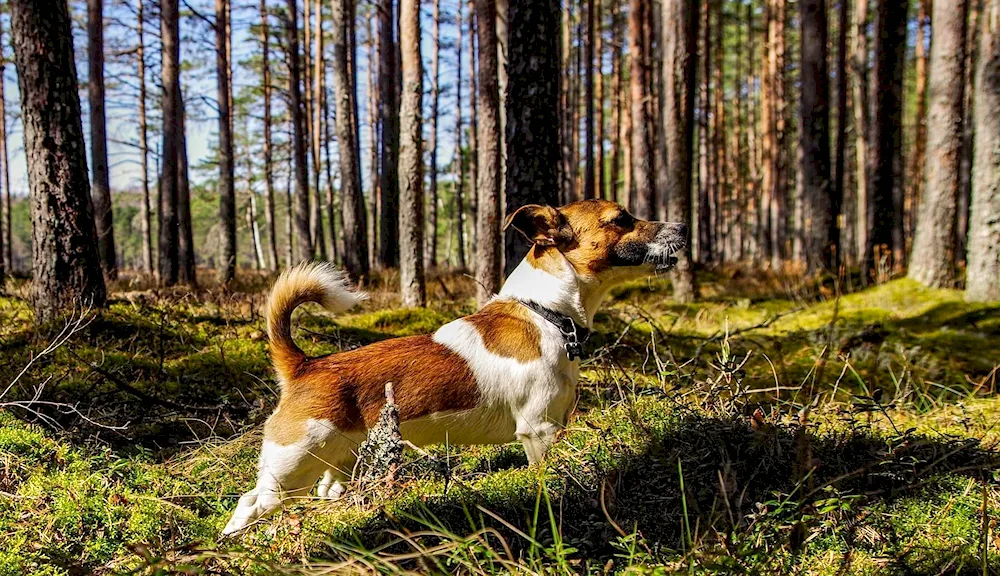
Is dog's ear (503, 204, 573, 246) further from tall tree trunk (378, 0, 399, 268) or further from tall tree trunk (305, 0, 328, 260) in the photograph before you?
tall tree trunk (305, 0, 328, 260)

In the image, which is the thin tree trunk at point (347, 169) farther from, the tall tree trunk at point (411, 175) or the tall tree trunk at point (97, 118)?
the tall tree trunk at point (411, 175)

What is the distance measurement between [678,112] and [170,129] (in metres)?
9.86

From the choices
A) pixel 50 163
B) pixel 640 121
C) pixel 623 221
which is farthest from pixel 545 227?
pixel 640 121

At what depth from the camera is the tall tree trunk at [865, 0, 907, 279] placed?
1023cm

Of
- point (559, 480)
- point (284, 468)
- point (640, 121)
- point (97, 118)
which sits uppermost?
point (97, 118)

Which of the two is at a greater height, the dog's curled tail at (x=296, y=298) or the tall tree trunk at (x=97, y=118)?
the tall tree trunk at (x=97, y=118)

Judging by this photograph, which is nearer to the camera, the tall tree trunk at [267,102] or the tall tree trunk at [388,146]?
the tall tree trunk at [388,146]

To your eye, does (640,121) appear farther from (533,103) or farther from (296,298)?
(296,298)

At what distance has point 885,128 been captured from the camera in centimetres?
1070

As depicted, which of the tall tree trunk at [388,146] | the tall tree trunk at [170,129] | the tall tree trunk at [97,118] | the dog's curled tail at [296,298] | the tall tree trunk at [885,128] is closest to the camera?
the dog's curled tail at [296,298]

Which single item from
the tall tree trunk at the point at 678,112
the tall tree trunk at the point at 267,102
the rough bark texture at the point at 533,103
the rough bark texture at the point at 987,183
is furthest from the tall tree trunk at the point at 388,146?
the rough bark texture at the point at 987,183

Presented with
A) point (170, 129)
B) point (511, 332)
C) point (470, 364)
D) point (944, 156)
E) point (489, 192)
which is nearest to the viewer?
point (470, 364)

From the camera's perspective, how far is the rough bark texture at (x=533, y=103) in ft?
18.7

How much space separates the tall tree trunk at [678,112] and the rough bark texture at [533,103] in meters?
5.34
